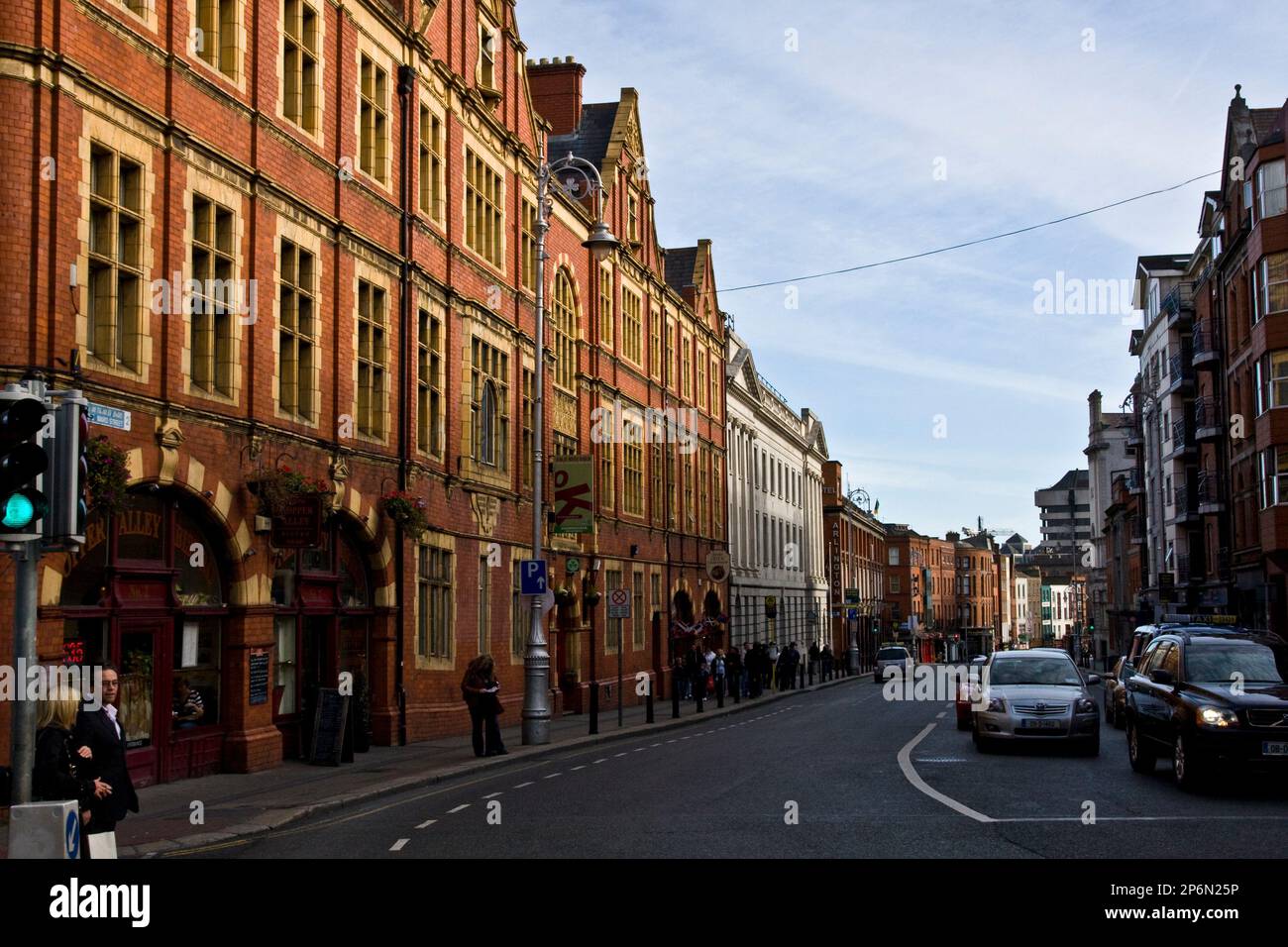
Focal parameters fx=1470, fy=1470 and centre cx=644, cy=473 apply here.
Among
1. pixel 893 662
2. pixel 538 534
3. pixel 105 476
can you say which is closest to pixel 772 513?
pixel 893 662

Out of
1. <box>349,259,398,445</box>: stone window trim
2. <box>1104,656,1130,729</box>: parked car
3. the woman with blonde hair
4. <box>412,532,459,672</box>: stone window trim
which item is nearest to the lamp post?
<box>412,532,459,672</box>: stone window trim

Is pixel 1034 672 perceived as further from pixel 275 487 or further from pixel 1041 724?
pixel 275 487

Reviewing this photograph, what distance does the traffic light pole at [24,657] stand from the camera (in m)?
8.74

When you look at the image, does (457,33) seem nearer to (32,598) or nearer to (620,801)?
(620,801)

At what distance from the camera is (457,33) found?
3002cm

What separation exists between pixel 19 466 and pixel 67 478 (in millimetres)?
494

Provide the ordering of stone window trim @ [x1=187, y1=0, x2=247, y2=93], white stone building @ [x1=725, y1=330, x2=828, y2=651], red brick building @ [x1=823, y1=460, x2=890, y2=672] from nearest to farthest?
stone window trim @ [x1=187, y1=0, x2=247, y2=93] < white stone building @ [x1=725, y1=330, x2=828, y2=651] < red brick building @ [x1=823, y1=460, x2=890, y2=672]

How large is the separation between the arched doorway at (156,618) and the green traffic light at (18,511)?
7.65m

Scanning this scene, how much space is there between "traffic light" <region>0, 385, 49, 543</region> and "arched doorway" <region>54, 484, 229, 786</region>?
25.1 feet

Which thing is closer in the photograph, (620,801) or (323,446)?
(620,801)

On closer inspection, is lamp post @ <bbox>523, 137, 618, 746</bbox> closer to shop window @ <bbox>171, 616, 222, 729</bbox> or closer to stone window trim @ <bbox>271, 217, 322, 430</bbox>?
stone window trim @ <bbox>271, 217, 322, 430</bbox>

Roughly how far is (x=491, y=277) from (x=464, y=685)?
11417 mm

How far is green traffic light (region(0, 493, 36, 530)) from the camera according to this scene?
8742 millimetres
